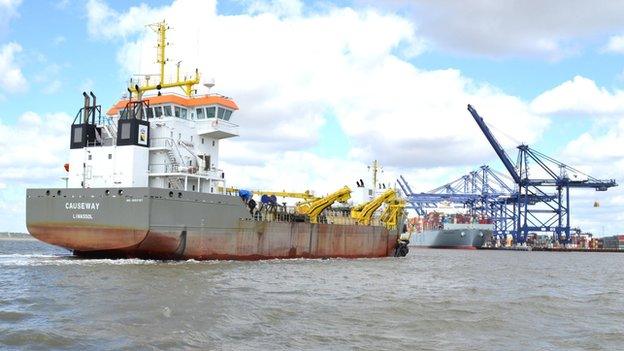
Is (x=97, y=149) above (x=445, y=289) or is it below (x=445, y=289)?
above

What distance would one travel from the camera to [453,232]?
9550 cm

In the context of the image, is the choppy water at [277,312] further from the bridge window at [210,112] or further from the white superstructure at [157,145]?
the bridge window at [210,112]

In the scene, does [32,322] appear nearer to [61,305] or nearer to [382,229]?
[61,305]

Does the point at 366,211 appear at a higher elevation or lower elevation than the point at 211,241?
higher

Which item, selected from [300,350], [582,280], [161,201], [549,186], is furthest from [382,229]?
[549,186]

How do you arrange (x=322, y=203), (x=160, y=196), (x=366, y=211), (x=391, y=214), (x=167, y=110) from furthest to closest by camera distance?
(x=391, y=214)
(x=366, y=211)
(x=322, y=203)
(x=167, y=110)
(x=160, y=196)

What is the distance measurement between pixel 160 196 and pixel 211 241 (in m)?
3.61

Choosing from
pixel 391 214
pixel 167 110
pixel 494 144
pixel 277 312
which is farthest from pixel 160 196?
pixel 494 144

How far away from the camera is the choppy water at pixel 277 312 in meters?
11.3

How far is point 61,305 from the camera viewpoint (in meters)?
13.9

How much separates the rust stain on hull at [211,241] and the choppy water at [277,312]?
76.1 inches

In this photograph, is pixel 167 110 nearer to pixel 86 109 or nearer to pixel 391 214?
pixel 86 109

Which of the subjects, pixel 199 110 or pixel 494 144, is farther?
pixel 494 144

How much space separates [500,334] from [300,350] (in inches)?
189
